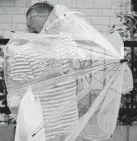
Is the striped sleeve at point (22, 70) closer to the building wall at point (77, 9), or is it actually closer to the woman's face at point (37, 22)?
the woman's face at point (37, 22)

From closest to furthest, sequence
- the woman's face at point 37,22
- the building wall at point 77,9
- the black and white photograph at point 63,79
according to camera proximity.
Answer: the black and white photograph at point 63,79 < the woman's face at point 37,22 < the building wall at point 77,9

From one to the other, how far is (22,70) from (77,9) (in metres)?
4.29

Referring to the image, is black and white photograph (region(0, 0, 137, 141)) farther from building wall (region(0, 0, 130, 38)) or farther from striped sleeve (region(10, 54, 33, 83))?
building wall (region(0, 0, 130, 38))

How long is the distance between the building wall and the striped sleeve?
4008 mm

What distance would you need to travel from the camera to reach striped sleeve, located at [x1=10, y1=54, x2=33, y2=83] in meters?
3.56

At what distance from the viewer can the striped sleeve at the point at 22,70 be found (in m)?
3.56

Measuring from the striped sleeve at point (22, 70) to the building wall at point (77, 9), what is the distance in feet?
13.2

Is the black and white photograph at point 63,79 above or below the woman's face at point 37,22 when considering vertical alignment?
below

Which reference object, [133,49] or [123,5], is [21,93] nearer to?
[133,49]

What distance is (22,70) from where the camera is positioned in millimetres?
3576

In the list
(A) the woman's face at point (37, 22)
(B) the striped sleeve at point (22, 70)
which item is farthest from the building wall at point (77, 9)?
(B) the striped sleeve at point (22, 70)

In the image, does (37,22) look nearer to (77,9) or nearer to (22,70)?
(22,70)

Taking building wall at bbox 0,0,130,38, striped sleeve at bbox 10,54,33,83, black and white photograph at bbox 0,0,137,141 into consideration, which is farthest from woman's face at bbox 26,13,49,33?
A: building wall at bbox 0,0,130,38

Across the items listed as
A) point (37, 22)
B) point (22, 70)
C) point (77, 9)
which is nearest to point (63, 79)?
point (22, 70)
